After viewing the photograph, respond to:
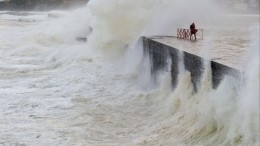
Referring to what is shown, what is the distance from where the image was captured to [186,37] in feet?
47.3

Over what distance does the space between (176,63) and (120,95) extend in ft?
5.99

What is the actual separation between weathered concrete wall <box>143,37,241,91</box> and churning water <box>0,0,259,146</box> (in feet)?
0.67

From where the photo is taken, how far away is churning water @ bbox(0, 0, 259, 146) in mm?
7641

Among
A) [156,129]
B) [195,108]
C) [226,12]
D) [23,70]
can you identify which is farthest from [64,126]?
[226,12]

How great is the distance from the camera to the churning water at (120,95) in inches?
301

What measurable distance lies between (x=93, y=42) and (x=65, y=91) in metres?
6.75

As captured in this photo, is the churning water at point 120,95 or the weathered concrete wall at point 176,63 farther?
the weathered concrete wall at point 176,63

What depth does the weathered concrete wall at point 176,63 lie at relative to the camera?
8.39 meters

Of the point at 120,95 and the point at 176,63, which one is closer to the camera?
the point at 176,63

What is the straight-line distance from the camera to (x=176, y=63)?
11.1 m

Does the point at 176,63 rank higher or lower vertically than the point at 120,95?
higher

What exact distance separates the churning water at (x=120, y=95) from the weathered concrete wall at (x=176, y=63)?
0.67ft

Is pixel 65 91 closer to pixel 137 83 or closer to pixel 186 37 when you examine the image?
pixel 137 83

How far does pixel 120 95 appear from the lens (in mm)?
12203
